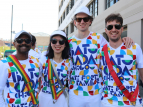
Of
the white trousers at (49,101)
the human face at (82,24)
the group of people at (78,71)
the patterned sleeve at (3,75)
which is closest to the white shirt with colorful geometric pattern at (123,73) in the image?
the group of people at (78,71)

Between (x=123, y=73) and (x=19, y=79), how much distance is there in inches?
65.1

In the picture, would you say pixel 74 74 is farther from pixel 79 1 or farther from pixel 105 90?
pixel 79 1

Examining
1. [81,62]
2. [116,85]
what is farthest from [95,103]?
[81,62]

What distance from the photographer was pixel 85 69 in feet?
8.29

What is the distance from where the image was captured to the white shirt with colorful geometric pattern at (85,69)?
98.0 inches

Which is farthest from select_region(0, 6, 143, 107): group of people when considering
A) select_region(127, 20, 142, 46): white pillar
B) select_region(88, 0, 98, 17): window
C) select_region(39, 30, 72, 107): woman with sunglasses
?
select_region(88, 0, 98, 17): window

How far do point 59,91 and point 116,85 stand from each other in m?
1.00

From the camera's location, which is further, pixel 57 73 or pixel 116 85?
pixel 57 73

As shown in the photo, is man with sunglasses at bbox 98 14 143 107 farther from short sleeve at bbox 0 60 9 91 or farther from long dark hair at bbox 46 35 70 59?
short sleeve at bbox 0 60 9 91

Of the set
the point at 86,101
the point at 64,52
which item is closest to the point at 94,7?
the point at 64,52

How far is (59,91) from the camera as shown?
240cm

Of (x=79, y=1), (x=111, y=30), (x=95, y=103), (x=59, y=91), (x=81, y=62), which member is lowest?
(x=95, y=103)

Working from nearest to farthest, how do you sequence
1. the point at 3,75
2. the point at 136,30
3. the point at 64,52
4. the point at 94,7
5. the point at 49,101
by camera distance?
the point at 3,75 → the point at 49,101 → the point at 64,52 → the point at 136,30 → the point at 94,7

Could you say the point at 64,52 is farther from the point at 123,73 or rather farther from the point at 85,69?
the point at 123,73
